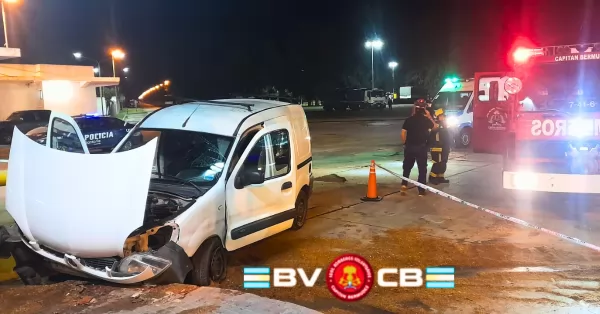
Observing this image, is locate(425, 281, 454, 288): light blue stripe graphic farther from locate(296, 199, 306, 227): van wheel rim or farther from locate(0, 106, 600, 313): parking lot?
locate(296, 199, 306, 227): van wheel rim

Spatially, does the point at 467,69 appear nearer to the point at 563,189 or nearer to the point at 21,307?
the point at 563,189

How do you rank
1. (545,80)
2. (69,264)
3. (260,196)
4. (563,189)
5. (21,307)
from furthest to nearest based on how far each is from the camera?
1. (545,80)
2. (563,189)
3. (260,196)
4. (69,264)
5. (21,307)

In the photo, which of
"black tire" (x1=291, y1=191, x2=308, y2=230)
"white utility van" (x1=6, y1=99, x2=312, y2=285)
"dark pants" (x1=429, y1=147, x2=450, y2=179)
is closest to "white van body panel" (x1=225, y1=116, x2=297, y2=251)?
"white utility van" (x1=6, y1=99, x2=312, y2=285)

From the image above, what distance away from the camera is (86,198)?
4395 millimetres

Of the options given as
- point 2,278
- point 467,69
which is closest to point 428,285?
point 2,278

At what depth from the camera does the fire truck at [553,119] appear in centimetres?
809

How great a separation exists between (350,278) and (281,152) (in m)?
1.81

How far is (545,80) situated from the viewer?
30.1ft

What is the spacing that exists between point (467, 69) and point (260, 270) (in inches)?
1445

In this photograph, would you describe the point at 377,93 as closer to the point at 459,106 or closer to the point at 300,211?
the point at 459,106

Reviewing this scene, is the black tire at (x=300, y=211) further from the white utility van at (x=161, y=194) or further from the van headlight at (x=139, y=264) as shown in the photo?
the van headlight at (x=139, y=264)

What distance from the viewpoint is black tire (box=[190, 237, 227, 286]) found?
5.12 metres

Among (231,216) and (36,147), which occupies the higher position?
(36,147)

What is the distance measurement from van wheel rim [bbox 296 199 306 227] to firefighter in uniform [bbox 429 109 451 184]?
13.5 feet
